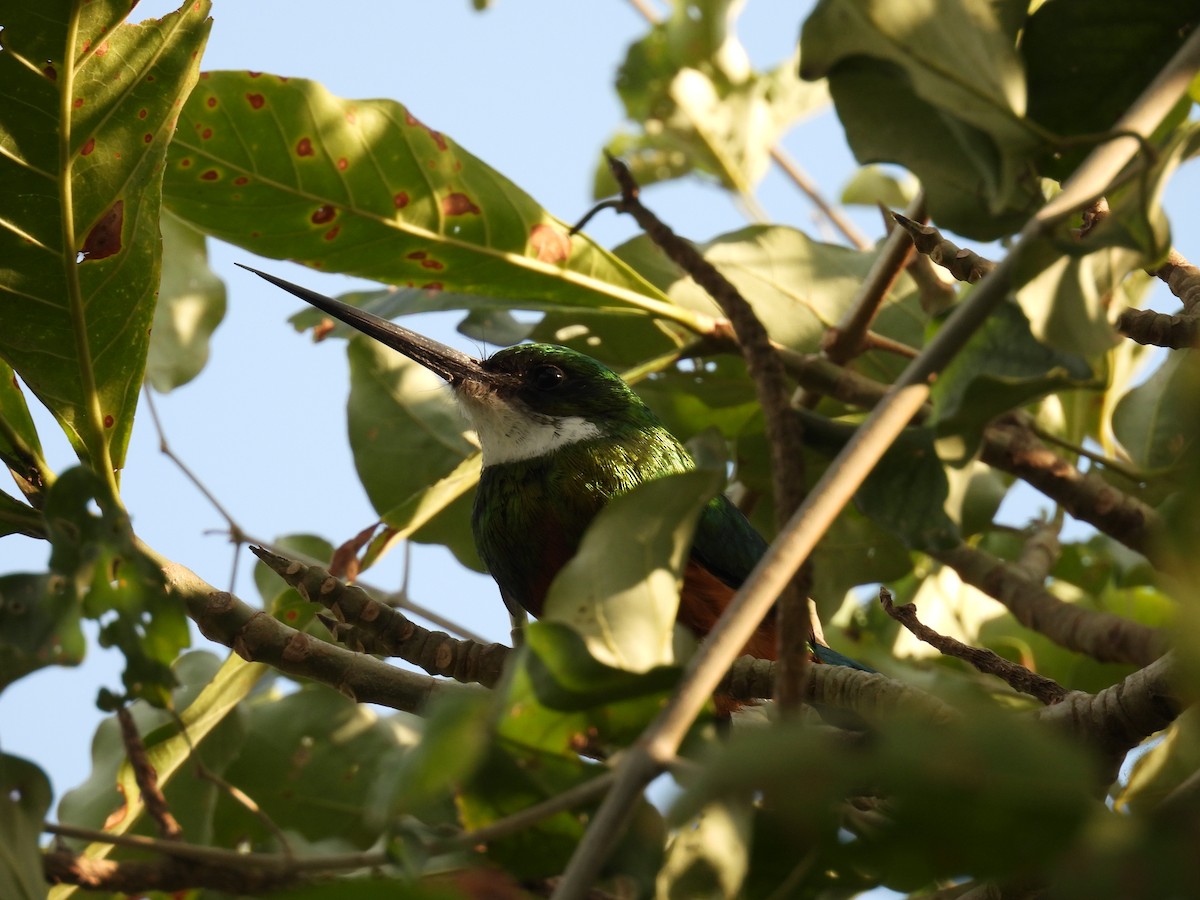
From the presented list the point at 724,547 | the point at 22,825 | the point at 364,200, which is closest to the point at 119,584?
the point at 22,825

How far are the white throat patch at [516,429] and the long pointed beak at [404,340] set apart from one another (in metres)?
0.09

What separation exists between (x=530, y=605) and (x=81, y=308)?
1599 millimetres

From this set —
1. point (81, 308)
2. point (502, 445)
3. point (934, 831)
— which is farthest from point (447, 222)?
point (934, 831)

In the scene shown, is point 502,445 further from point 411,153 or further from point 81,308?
point 81,308

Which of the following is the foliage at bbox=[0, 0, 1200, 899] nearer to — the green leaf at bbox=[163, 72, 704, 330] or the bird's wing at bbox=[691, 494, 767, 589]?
the green leaf at bbox=[163, 72, 704, 330]

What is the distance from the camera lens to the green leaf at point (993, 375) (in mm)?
1392

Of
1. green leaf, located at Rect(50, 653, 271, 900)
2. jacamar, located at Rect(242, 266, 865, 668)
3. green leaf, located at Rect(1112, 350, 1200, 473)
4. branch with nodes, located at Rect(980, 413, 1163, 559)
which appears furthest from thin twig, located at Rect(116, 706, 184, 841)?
green leaf, located at Rect(1112, 350, 1200, 473)

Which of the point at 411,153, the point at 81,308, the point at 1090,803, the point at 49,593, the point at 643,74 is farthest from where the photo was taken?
the point at 643,74

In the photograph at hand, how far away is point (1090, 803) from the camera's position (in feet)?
2.99

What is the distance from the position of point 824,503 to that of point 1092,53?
2.65ft

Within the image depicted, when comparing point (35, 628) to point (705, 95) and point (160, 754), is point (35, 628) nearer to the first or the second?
point (160, 754)

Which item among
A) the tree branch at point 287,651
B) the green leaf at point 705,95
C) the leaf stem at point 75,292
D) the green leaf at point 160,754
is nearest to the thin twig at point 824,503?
the tree branch at point 287,651

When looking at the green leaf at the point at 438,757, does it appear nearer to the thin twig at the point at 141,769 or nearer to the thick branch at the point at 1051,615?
the thin twig at the point at 141,769

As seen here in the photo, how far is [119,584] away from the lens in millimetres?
1553
